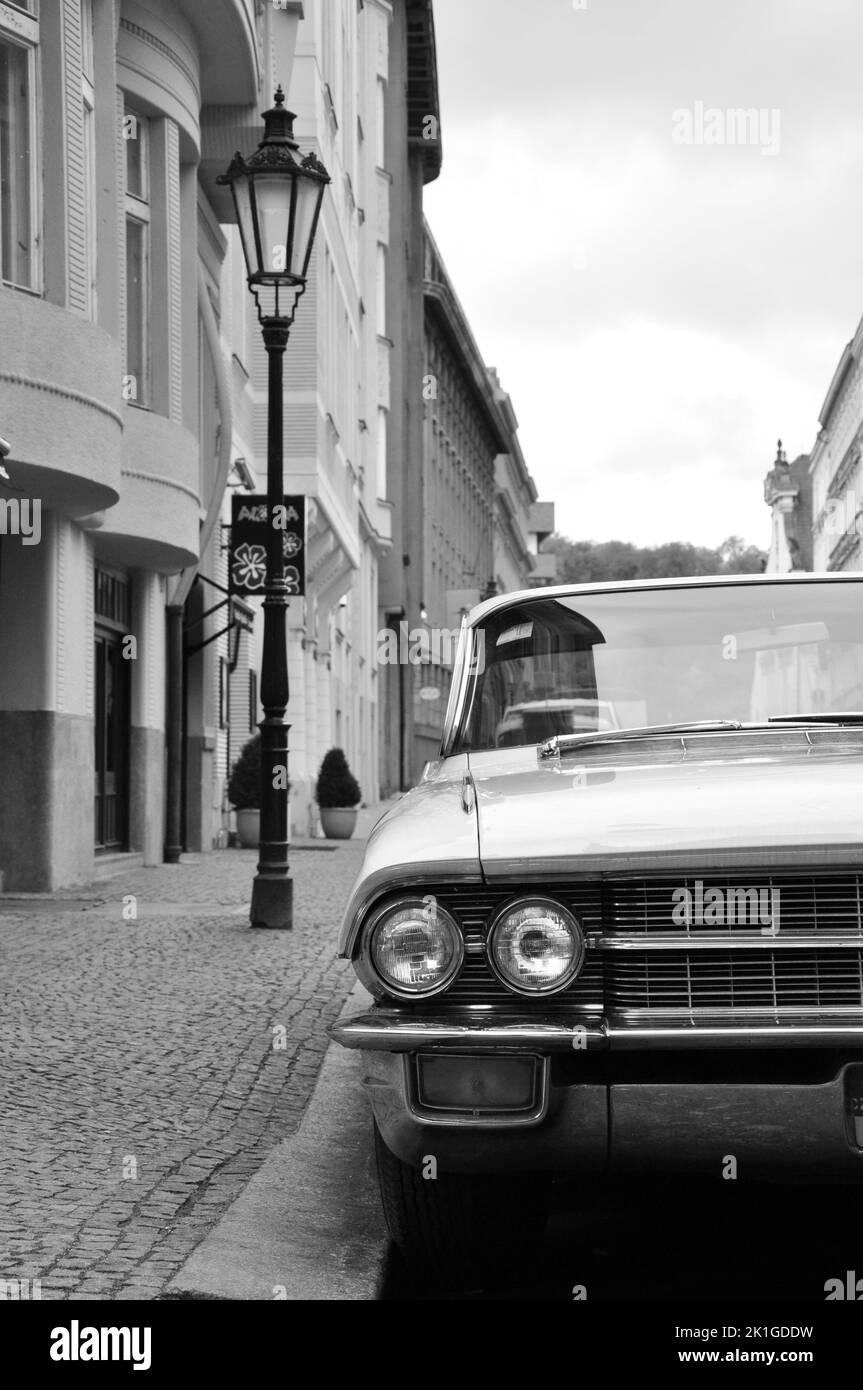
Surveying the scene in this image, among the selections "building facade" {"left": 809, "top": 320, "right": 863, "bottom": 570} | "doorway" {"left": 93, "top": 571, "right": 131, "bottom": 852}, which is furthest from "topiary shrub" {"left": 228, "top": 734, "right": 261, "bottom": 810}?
"building facade" {"left": 809, "top": 320, "right": 863, "bottom": 570}

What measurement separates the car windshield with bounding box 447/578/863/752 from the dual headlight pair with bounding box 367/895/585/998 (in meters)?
1.58

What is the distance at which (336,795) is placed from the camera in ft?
82.9

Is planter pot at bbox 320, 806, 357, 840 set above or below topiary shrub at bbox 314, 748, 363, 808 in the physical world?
below

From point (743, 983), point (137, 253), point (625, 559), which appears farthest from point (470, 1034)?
point (625, 559)

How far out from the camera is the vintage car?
353cm

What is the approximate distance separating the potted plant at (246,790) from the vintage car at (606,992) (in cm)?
1825

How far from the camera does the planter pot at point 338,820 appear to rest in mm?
25266

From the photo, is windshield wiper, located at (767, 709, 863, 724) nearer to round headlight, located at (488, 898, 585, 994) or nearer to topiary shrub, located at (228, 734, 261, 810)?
round headlight, located at (488, 898, 585, 994)

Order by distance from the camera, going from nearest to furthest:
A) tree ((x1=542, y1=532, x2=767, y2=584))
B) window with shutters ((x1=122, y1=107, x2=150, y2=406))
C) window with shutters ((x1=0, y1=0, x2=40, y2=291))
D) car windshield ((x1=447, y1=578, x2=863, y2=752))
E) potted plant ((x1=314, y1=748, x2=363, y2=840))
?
car windshield ((x1=447, y1=578, x2=863, y2=752))
window with shutters ((x1=0, y1=0, x2=40, y2=291))
window with shutters ((x1=122, y1=107, x2=150, y2=406))
potted plant ((x1=314, y1=748, x2=363, y2=840))
tree ((x1=542, y1=532, x2=767, y2=584))

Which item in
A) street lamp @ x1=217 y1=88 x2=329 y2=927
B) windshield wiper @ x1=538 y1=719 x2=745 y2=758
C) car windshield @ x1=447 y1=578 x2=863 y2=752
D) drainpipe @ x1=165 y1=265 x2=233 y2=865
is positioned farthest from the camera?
drainpipe @ x1=165 y1=265 x2=233 y2=865

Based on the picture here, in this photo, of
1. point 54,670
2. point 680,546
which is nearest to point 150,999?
point 54,670
